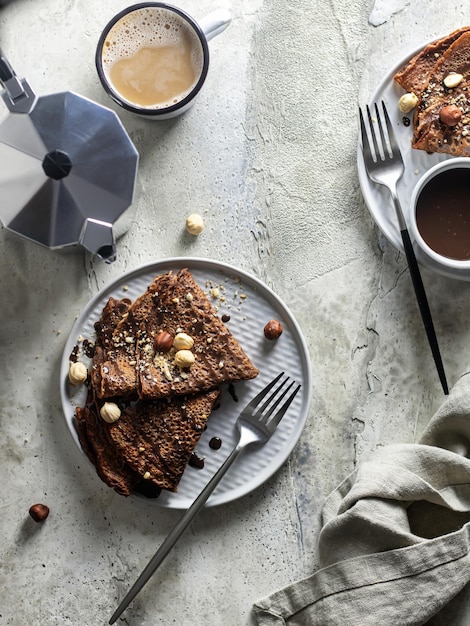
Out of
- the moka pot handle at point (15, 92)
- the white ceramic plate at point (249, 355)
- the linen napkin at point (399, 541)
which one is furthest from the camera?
the white ceramic plate at point (249, 355)

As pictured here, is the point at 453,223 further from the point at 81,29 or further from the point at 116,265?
the point at 81,29

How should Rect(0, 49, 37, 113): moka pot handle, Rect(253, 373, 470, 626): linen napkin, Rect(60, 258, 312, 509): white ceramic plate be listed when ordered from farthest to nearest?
1. Rect(60, 258, 312, 509): white ceramic plate
2. Rect(253, 373, 470, 626): linen napkin
3. Rect(0, 49, 37, 113): moka pot handle

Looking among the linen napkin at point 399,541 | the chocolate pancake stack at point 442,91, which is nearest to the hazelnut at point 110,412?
the linen napkin at point 399,541

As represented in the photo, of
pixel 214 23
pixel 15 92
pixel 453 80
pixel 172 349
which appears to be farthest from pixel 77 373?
pixel 453 80

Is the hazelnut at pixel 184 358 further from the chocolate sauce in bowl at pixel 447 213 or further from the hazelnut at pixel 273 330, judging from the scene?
the chocolate sauce in bowl at pixel 447 213

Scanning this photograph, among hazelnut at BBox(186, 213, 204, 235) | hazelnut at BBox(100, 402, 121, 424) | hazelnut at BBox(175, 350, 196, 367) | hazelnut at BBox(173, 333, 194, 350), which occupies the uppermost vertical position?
hazelnut at BBox(186, 213, 204, 235)

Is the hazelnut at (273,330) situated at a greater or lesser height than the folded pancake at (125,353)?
lesser

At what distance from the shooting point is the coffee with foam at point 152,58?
169 centimetres

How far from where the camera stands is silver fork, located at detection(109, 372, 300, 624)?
1659mm

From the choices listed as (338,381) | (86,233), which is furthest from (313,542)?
(86,233)

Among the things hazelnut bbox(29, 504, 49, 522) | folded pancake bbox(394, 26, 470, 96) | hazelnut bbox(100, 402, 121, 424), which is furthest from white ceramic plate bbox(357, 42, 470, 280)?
hazelnut bbox(29, 504, 49, 522)

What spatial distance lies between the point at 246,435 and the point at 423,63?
0.97 metres

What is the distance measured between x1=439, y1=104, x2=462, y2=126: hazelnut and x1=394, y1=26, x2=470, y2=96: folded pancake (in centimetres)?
8

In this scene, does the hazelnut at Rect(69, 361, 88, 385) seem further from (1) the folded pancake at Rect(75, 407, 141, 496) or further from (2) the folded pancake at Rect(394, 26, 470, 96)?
(2) the folded pancake at Rect(394, 26, 470, 96)
